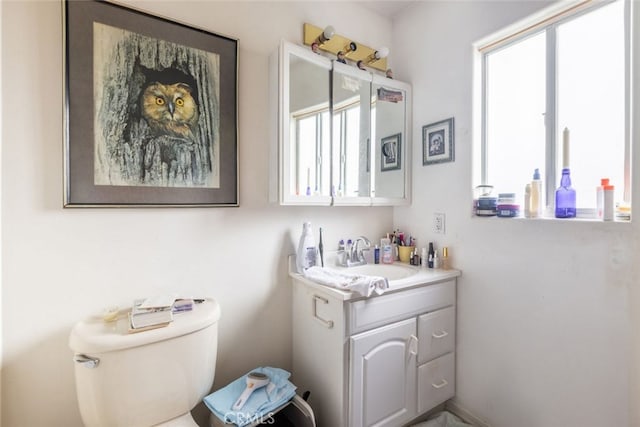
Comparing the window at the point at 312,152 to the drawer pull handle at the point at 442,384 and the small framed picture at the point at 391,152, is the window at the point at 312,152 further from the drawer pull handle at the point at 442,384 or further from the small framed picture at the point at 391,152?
the drawer pull handle at the point at 442,384

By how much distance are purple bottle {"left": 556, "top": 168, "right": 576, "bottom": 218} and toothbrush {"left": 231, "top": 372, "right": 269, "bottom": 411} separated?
146cm

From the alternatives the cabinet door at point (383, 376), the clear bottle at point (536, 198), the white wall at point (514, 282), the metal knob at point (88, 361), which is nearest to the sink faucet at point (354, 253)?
the white wall at point (514, 282)

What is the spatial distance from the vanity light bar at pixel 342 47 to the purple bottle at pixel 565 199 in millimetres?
1123

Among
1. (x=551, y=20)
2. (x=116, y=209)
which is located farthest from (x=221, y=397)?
(x=551, y=20)

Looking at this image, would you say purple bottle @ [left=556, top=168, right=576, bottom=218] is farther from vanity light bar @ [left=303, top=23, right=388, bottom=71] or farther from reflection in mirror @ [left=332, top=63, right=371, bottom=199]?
vanity light bar @ [left=303, top=23, right=388, bottom=71]

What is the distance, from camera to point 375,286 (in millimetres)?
1234

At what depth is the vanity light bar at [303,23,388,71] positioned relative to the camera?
160 cm

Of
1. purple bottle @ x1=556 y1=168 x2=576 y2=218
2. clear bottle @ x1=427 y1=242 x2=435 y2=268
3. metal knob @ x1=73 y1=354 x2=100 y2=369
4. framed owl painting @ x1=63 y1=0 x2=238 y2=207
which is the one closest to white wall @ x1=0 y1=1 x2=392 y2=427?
framed owl painting @ x1=63 y1=0 x2=238 y2=207

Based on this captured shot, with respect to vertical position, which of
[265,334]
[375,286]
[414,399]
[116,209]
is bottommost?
[414,399]

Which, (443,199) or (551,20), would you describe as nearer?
(551,20)

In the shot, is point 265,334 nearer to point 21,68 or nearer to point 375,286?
point 375,286

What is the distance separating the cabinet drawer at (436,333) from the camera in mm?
1463

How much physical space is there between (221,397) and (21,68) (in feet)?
4.70

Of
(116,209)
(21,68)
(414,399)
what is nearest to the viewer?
(21,68)
